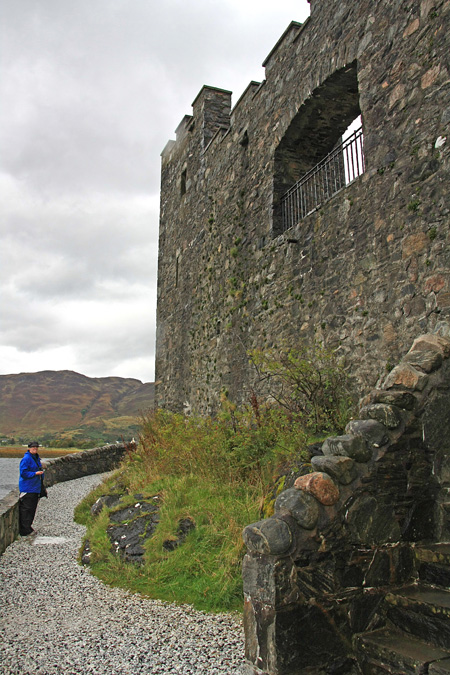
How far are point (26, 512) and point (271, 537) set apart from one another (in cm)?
610

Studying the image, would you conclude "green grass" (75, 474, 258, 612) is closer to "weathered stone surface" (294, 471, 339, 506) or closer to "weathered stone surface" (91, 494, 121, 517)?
"weathered stone surface" (91, 494, 121, 517)

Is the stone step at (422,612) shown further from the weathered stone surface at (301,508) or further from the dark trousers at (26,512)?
the dark trousers at (26,512)

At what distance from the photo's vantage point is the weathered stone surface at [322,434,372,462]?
11.0 ft

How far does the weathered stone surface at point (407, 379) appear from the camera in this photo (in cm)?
371

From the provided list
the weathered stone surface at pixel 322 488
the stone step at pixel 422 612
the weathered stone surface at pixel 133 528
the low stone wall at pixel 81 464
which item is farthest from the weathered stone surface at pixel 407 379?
the low stone wall at pixel 81 464

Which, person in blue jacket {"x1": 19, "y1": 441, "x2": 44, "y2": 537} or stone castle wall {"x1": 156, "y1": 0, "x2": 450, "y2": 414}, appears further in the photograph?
person in blue jacket {"x1": 19, "y1": 441, "x2": 44, "y2": 537}

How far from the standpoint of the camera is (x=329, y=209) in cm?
669

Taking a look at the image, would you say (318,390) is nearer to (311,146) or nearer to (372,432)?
(372,432)

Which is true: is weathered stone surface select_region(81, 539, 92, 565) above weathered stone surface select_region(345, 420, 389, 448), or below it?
below

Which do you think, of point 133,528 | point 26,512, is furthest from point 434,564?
point 26,512

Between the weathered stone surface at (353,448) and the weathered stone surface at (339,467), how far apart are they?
50 millimetres

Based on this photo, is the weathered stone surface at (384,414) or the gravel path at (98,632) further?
the weathered stone surface at (384,414)

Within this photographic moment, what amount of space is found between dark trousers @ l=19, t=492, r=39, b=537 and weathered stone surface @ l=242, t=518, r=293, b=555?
5891 millimetres

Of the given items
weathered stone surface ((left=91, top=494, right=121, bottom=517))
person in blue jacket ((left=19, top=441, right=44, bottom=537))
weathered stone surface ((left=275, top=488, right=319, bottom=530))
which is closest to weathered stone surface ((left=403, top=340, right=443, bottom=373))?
weathered stone surface ((left=275, top=488, right=319, bottom=530))
